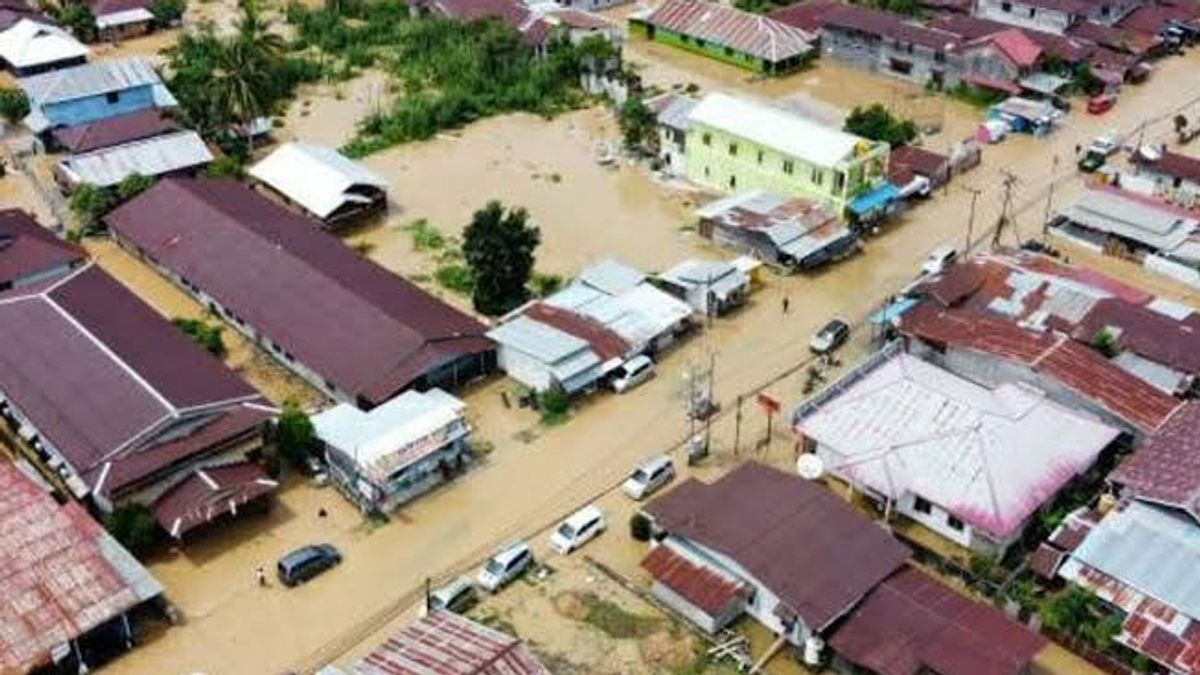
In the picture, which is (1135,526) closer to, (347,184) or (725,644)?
(725,644)

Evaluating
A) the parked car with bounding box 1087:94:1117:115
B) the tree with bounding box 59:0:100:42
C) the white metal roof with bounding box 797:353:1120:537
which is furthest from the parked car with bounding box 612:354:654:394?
the tree with bounding box 59:0:100:42

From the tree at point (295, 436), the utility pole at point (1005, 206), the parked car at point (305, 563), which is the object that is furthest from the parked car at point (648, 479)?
the utility pole at point (1005, 206)

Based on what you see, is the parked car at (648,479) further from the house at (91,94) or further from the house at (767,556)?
the house at (91,94)

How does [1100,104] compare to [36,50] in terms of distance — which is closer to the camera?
[1100,104]

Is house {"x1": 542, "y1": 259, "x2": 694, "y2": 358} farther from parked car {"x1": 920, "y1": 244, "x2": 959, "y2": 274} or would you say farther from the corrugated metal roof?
the corrugated metal roof

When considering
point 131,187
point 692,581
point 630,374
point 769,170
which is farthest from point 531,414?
point 131,187

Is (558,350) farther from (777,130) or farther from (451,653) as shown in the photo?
(777,130)
